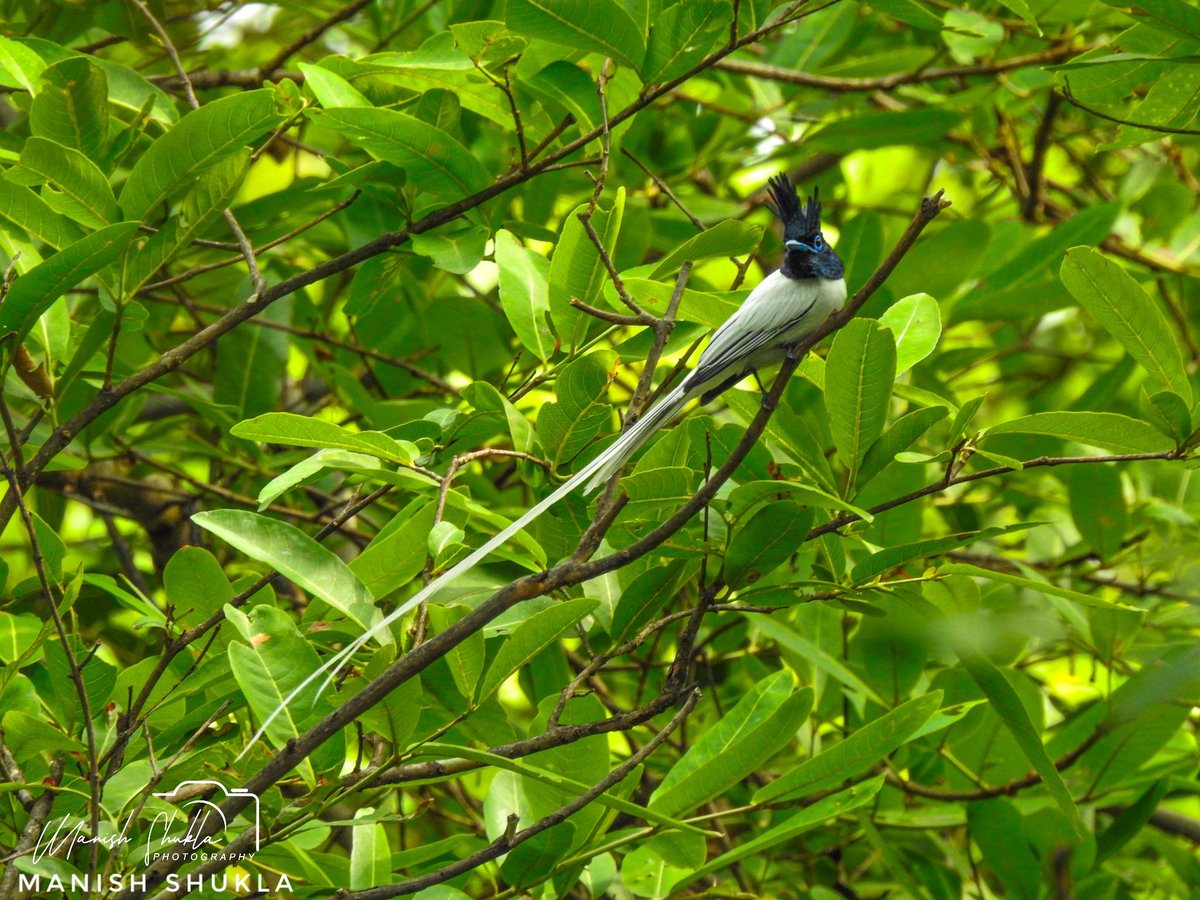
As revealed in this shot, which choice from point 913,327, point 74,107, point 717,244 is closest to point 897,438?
point 913,327

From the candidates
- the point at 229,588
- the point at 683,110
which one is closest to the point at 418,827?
the point at 229,588

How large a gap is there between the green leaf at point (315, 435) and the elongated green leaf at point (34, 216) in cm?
82

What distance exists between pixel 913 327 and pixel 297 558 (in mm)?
1240

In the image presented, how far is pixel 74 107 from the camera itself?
93.0 inches

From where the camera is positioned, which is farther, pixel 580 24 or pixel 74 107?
pixel 74 107

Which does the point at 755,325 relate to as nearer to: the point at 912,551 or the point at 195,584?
the point at 912,551

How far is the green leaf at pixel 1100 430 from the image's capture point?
6.34 feet

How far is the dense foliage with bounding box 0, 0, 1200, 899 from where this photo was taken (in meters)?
1.94

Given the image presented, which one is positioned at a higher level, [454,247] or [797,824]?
[454,247]

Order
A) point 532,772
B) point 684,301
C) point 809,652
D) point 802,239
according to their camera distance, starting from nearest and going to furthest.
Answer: point 532,772 < point 684,301 < point 809,652 < point 802,239

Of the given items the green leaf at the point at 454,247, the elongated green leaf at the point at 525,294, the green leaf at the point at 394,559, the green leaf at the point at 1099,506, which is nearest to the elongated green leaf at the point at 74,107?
the green leaf at the point at 454,247

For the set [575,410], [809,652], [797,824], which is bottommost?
[809,652]

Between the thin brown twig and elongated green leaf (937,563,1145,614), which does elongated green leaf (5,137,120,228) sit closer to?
the thin brown twig

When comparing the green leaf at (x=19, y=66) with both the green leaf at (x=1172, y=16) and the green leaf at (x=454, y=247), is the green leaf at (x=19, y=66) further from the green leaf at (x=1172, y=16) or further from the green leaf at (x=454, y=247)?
the green leaf at (x=1172, y=16)
